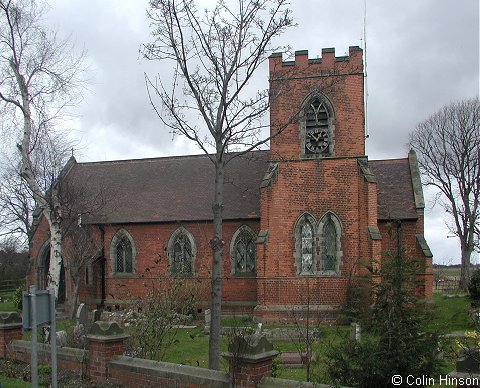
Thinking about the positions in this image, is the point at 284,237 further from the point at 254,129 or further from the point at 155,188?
the point at 254,129

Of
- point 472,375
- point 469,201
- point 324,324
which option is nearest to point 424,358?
point 472,375

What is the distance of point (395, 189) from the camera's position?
23781 millimetres

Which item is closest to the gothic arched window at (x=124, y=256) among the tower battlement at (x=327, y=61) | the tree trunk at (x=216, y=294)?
the tower battlement at (x=327, y=61)

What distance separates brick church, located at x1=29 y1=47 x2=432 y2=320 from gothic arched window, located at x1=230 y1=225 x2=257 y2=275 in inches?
1.7

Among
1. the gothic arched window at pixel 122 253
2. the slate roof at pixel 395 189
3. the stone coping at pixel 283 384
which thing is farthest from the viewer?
the gothic arched window at pixel 122 253

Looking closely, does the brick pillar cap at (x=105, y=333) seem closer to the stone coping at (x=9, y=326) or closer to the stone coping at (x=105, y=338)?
the stone coping at (x=105, y=338)

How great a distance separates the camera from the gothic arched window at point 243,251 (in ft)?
76.5

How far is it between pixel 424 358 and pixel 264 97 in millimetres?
5889

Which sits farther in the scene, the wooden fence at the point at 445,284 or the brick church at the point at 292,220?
the wooden fence at the point at 445,284

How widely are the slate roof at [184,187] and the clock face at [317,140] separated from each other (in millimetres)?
2615

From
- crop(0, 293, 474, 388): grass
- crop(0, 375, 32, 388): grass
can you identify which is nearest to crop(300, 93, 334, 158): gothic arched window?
crop(0, 293, 474, 388): grass

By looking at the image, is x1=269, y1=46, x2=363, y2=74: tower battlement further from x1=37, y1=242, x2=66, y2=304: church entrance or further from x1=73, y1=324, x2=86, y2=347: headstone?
x1=37, y1=242, x2=66, y2=304: church entrance

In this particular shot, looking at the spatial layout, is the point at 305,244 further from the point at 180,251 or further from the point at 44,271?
the point at 44,271

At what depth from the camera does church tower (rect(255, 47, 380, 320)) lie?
20.5 m
